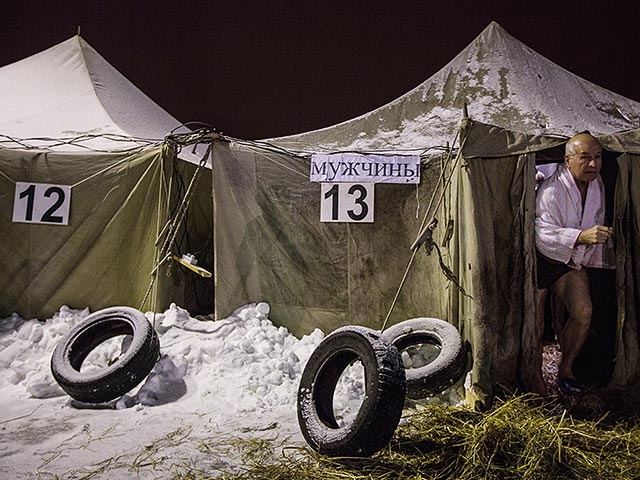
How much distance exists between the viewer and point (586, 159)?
11.9 feet

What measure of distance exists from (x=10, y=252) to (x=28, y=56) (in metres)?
4.08

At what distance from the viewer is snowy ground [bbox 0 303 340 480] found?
10.3 feet

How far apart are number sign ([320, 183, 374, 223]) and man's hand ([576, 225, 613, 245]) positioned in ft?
6.08

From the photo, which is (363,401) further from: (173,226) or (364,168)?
(173,226)

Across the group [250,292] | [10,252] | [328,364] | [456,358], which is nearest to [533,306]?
[456,358]

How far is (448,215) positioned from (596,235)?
1.24 m

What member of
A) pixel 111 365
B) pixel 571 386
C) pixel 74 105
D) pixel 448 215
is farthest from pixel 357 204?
pixel 74 105

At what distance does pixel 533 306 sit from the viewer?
12.1ft

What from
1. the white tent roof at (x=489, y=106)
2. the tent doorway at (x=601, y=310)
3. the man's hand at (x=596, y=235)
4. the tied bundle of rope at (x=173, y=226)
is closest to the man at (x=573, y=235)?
the man's hand at (x=596, y=235)

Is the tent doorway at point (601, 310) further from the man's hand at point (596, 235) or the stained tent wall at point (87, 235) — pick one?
the stained tent wall at point (87, 235)

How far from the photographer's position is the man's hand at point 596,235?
3.52m

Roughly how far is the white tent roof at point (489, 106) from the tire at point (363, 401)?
7.78 ft

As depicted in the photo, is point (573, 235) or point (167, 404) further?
point (167, 404)

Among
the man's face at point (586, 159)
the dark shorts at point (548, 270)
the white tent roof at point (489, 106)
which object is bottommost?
the dark shorts at point (548, 270)
